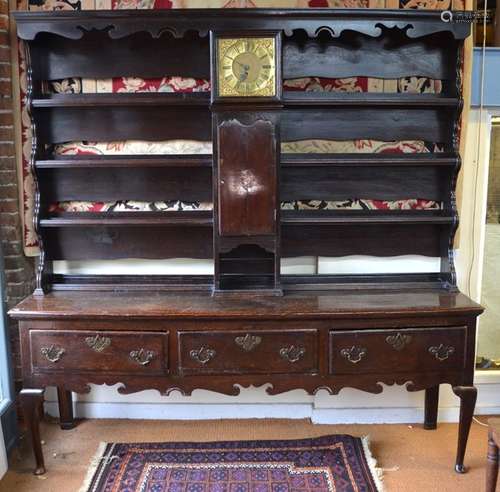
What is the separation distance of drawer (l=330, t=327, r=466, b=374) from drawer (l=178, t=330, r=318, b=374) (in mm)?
115

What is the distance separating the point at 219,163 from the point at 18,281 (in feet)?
3.81

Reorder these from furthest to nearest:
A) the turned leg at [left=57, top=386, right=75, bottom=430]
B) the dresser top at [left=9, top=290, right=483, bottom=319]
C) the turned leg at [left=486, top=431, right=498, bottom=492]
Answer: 1. the turned leg at [left=57, top=386, right=75, bottom=430]
2. the dresser top at [left=9, top=290, right=483, bottom=319]
3. the turned leg at [left=486, top=431, right=498, bottom=492]

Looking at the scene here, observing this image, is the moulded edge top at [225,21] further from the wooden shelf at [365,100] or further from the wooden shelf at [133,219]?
the wooden shelf at [133,219]

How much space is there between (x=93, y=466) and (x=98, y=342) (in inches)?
24.3

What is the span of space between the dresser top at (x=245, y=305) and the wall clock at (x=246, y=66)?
872mm

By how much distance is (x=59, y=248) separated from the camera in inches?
108

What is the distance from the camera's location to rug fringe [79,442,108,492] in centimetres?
239

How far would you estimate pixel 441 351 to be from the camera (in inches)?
92.7

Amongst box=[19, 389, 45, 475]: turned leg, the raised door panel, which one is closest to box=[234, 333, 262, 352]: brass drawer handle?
the raised door panel

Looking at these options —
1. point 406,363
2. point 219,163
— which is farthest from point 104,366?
point 406,363

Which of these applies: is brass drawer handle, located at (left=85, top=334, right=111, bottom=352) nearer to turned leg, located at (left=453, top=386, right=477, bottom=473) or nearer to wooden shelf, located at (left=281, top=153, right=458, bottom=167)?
wooden shelf, located at (left=281, top=153, right=458, bottom=167)

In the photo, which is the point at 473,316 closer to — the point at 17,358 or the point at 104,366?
the point at 104,366

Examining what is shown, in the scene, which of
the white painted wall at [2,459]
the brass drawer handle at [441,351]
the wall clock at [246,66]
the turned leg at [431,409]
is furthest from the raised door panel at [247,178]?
the white painted wall at [2,459]

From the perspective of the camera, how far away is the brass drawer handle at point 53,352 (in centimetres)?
233
